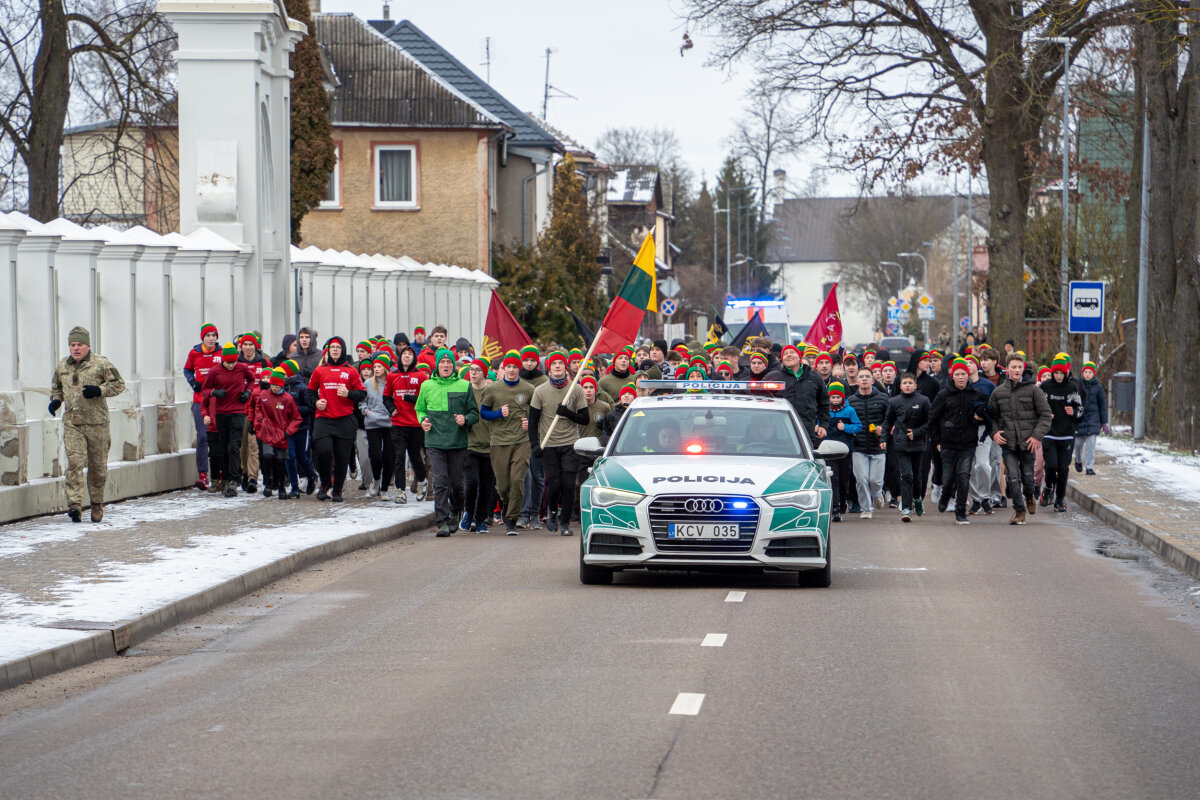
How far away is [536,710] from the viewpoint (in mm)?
8430

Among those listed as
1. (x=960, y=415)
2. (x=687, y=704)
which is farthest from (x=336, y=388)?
(x=687, y=704)

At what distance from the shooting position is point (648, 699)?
8719 millimetres

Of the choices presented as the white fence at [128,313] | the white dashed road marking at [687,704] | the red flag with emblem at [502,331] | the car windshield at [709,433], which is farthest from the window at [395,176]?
the white dashed road marking at [687,704]

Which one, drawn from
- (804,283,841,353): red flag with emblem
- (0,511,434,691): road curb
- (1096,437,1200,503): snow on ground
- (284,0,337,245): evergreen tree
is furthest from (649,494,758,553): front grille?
(284,0,337,245): evergreen tree

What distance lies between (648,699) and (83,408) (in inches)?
375

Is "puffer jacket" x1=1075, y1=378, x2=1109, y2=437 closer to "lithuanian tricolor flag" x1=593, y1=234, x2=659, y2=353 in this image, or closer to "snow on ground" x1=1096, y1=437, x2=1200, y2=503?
"snow on ground" x1=1096, y1=437, x2=1200, y2=503

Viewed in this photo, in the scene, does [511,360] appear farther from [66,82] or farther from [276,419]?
[66,82]

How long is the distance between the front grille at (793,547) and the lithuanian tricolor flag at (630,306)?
863 cm

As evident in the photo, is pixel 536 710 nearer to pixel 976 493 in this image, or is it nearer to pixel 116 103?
pixel 976 493

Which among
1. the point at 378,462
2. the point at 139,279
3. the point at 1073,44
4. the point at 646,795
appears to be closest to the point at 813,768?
the point at 646,795

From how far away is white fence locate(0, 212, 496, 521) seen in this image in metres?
17.5

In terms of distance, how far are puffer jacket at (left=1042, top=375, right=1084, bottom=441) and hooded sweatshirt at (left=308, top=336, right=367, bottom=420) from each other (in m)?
8.03

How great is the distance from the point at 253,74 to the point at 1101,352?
2283 cm

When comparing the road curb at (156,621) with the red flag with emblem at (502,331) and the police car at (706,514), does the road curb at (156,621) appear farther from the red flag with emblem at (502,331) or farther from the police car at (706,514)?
the red flag with emblem at (502,331)
